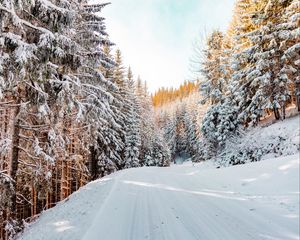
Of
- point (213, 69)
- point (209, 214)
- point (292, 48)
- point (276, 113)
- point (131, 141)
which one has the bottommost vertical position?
point (209, 214)

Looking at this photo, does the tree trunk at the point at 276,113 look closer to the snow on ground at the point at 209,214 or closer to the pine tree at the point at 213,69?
the snow on ground at the point at 209,214

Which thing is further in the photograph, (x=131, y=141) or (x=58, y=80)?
(x=131, y=141)

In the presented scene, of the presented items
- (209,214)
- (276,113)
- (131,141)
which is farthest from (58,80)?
(131,141)

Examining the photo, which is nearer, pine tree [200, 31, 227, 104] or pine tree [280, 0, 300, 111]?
pine tree [280, 0, 300, 111]

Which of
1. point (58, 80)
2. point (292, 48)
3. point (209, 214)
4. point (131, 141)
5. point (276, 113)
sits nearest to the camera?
point (209, 214)

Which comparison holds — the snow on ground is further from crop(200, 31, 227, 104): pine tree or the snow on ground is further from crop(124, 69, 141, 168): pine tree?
crop(124, 69, 141, 168): pine tree

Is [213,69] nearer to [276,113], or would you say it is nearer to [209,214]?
[276,113]

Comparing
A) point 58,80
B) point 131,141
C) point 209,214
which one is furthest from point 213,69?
point 209,214

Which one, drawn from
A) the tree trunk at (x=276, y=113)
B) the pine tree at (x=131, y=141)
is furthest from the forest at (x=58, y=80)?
the pine tree at (x=131, y=141)

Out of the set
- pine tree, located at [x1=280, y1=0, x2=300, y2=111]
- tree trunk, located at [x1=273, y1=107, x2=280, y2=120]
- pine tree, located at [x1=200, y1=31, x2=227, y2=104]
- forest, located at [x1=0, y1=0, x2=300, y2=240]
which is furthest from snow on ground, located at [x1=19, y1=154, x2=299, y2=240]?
pine tree, located at [x1=200, y1=31, x2=227, y2=104]

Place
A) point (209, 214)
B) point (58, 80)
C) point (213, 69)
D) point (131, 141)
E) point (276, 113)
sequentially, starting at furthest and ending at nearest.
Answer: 1. point (131, 141)
2. point (213, 69)
3. point (58, 80)
4. point (276, 113)
5. point (209, 214)

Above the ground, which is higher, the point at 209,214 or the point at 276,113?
the point at 276,113

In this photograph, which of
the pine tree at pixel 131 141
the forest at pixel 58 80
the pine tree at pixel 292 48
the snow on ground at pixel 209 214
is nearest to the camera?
the snow on ground at pixel 209 214

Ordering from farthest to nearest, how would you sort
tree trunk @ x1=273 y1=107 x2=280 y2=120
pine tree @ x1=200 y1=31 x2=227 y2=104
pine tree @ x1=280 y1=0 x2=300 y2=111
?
pine tree @ x1=200 y1=31 x2=227 y2=104 < tree trunk @ x1=273 y1=107 x2=280 y2=120 < pine tree @ x1=280 y1=0 x2=300 y2=111
